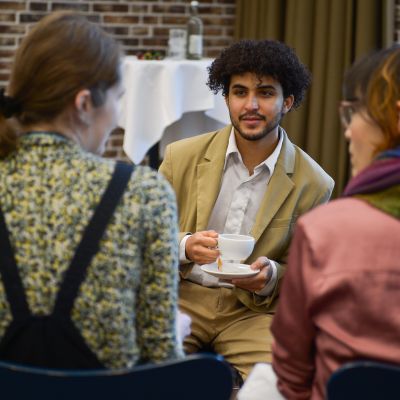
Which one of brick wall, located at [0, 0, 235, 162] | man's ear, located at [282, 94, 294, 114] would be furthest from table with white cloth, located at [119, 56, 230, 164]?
man's ear, located at [282, 94, 294, 114]

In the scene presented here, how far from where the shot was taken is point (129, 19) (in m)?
5.27

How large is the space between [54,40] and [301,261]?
540 millimetres

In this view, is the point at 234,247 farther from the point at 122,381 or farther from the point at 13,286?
the point at 122,381

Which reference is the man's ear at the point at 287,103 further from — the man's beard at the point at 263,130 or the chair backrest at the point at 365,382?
the chair backrest at the point at 365,382

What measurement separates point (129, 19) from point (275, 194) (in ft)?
11.3

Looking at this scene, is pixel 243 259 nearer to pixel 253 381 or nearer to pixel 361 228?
pixel 253 381

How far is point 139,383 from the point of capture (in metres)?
1.04

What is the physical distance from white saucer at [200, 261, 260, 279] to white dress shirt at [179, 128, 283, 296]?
0.67ft

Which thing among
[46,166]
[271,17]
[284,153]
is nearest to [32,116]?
[46,166]

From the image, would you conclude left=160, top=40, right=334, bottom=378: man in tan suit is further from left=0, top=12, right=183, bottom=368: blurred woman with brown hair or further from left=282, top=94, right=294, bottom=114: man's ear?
left=0, top=12, right=183, bottom=368: blurred woman with brown hair

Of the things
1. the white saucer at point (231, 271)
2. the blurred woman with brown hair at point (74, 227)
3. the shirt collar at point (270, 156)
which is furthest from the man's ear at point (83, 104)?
the shirt collar at point (270, 156)

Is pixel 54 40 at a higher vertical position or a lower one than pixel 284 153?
higher

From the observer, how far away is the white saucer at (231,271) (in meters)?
1.89

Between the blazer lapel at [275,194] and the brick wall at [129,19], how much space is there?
327 centimetres
